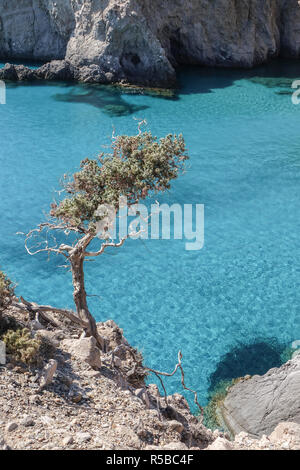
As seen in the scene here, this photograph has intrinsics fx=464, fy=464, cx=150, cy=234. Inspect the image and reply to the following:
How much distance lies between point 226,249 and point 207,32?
71.7 feet

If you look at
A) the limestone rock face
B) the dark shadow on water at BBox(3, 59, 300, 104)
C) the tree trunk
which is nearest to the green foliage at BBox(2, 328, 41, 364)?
the tree trunk

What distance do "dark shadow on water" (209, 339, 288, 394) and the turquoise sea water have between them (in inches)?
1.2

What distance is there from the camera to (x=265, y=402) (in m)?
8.98

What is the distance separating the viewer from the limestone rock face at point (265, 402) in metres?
8.69

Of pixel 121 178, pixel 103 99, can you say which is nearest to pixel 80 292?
pixel 121 178

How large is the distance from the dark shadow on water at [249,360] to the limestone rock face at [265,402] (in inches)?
19.5

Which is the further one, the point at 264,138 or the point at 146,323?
the point at 264,138

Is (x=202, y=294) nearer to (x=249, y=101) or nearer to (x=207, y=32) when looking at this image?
(x=249, y=101)

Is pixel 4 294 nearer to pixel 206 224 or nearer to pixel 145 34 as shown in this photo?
pixel 206 224

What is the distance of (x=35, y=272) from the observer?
514 inches

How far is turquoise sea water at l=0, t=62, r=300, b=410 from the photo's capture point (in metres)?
11.1

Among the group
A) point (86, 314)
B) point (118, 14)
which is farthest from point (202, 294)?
point (118, 14)

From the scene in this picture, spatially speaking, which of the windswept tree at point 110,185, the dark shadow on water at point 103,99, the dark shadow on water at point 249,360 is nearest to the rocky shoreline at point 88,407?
the windswept tree at point 110,185

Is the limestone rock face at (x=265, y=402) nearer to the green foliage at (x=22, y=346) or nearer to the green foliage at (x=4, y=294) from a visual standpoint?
the green foliage at (x=22, y=346)
